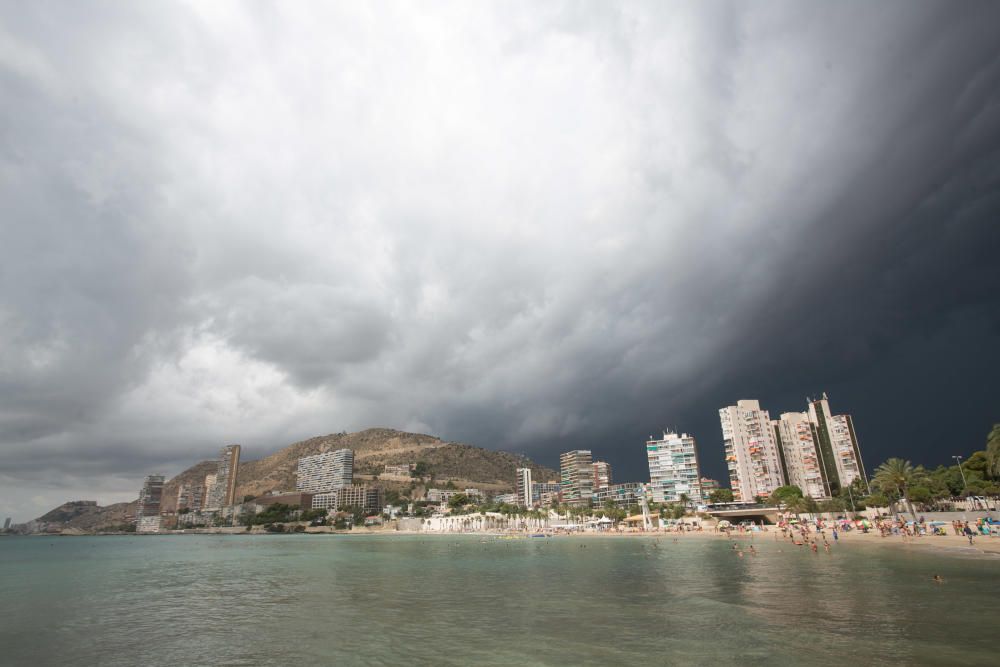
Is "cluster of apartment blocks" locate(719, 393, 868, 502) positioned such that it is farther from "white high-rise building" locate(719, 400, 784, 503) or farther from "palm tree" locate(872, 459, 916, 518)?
"palm tree" locate(872, 459, 916, 518)

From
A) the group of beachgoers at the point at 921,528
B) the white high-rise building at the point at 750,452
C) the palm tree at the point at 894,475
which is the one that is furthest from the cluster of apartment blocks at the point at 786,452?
the palm tree at the point at 894,475

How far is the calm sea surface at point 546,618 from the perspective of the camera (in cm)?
2211

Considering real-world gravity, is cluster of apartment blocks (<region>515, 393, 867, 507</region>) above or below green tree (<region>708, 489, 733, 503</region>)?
above

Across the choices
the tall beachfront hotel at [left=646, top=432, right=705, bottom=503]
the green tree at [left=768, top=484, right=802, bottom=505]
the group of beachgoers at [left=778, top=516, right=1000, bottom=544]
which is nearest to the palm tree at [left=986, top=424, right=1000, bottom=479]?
the group of beachgoers at [left=778, top=516, right=1000, bottom=544]

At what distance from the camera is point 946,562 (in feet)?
153

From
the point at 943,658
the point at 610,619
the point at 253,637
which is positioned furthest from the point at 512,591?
the point at 943,658

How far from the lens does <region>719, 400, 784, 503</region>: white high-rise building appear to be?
163250mm

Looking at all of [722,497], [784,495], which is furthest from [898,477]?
[722,497]

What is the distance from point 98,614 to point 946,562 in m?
70.5

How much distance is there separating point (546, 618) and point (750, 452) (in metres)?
159

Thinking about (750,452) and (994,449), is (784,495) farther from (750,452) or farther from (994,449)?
(994,449)

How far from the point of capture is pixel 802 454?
168 metres

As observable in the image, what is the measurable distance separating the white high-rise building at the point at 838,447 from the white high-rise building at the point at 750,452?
46.3 feet

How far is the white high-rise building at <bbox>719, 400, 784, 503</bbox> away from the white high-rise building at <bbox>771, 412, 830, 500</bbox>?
4519 millimetres
